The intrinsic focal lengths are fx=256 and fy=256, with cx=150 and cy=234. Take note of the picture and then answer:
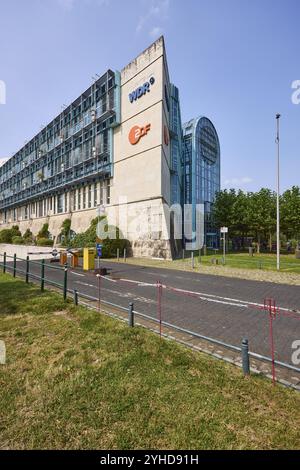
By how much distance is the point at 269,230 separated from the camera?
35531 mm

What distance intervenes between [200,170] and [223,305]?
43.3 metres

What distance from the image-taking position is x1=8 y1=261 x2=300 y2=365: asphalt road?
6.01m

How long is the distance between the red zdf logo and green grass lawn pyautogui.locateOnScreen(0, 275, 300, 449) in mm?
29433

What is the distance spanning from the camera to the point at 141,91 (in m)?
31.6

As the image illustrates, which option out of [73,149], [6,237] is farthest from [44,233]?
[73,149]

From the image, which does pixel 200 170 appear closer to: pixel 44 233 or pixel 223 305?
pixel 44 233

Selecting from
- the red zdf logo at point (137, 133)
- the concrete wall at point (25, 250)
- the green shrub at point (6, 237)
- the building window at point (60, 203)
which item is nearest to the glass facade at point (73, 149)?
the building window at point (60, 203)

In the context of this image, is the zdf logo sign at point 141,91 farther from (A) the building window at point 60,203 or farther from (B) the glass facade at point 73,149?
(A) the building window at point 60,203

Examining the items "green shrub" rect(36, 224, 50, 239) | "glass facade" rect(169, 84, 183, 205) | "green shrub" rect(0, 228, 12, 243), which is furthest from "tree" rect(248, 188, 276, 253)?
"green shrub" rect(0, 228, 12, 243)

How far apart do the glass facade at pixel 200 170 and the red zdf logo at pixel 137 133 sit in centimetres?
1668

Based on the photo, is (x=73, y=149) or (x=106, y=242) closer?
(x=106, y=242)

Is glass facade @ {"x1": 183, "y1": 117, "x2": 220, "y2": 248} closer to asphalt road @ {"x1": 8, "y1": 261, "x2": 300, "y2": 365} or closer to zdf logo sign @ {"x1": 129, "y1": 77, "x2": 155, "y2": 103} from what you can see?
zdf logo sign @ {"x1": 129, "y1": 77, "x2": 155, "y2": 103}

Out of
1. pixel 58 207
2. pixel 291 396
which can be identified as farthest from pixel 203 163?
pixel 291 396
